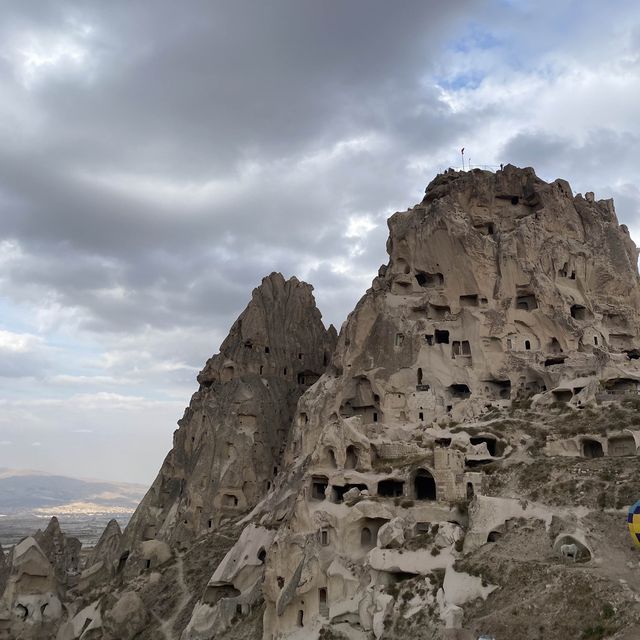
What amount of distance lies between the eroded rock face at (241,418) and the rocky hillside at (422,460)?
22cm

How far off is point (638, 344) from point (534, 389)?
13.0 m

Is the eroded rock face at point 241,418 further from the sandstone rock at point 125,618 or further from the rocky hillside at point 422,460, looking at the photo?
the sandstone rock at point 125,618

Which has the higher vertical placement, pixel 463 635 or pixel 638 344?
pixel 638 344

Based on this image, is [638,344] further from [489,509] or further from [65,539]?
[65,539]

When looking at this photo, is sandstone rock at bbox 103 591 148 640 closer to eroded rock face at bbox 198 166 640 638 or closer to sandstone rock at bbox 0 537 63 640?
sandstone rock at bbox 0 537 63 640

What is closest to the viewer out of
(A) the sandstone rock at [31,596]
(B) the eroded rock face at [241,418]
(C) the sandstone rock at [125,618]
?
(C) the sandstone rock at [125,618]

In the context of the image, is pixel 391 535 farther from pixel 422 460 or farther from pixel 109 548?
pixel 109 548

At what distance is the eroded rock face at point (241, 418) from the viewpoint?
189 feet

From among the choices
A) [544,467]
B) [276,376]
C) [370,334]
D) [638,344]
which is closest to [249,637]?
[544,467]

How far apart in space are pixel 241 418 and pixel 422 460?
25411mm

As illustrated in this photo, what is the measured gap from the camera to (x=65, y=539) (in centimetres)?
5697

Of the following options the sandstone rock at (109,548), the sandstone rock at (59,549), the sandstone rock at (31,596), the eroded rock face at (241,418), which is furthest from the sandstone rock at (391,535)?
the sandstone rock at (59,549)

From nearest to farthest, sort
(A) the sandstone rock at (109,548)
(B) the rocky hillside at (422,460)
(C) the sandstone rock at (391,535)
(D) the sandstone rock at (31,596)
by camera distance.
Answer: (B) the rocky hillside at (422,460) → (C) the sandstone rock at (391,535) → (D) the sandstone rock at (31,596) → (A) the sandstone rock at (109,548)

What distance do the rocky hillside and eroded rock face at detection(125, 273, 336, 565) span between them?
Result: 215 mm
